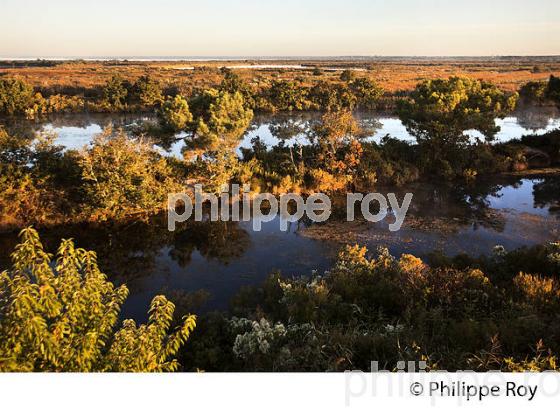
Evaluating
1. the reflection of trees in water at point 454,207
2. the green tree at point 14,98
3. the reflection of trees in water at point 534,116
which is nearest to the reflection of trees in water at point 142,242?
the reflection of trees in water at point 454,207

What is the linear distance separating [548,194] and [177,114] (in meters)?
18.0

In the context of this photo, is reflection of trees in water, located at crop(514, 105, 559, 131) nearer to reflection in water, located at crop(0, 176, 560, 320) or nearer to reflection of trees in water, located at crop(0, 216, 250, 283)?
reflection in water, located at crop(0, 176, 560, 320)

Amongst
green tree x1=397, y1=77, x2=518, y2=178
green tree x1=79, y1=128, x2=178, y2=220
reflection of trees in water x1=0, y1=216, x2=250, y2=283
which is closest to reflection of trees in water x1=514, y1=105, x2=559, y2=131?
green tree x1=397, y1=77, x2=518, y2=178

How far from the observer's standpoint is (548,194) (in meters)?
21.2

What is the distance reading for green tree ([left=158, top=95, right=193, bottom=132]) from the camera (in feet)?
61.4

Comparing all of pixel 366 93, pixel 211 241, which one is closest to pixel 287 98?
pixel 366 93

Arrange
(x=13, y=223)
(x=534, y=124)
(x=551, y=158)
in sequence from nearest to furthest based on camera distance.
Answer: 1. (x=13, y=223)
2. (x=551, y=158)
3. (x=534, y=124)

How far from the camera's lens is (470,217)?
59.6ft

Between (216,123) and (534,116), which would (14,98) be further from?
(534,116)

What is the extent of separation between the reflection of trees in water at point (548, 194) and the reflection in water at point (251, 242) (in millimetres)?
147
